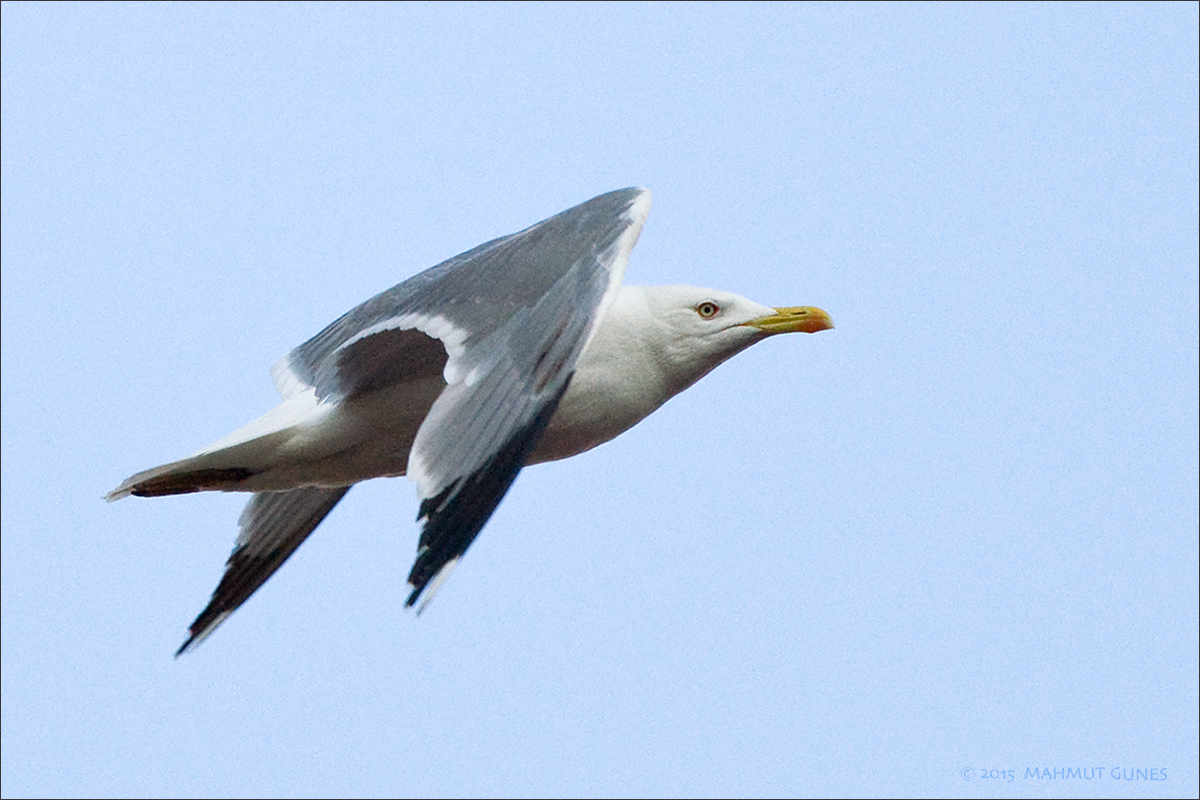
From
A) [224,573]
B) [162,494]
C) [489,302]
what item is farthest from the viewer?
[224,573]

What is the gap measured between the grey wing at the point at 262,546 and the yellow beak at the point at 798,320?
72.7 inches

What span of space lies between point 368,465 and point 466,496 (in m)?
1.30

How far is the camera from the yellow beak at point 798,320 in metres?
6.08

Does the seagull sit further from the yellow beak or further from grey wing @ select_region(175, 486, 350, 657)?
grey wing @ select_region(175, 486, 350, 657)

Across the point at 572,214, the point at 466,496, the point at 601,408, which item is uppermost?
the point at 572,214

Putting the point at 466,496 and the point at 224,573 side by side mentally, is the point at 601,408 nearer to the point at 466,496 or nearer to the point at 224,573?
the point at 466,496

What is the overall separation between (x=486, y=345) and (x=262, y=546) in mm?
2156

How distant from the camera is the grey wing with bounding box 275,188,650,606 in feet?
15.5

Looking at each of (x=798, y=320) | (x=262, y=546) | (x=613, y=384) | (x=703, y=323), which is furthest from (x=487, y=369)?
(x=262, y=546)

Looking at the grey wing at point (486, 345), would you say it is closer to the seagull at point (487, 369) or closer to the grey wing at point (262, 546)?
the seagull at point (487, 369)

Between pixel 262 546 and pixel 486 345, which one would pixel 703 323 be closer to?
pixel 486 345

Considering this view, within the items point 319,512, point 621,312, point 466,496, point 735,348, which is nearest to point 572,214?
point 621,312

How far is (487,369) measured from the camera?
502 centimetres

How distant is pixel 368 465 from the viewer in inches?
234
